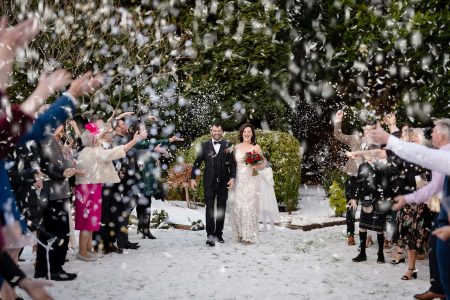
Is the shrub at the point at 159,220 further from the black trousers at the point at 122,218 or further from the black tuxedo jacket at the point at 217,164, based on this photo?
the black trousers at the point at 122,218

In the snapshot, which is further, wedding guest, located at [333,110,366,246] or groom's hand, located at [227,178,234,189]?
groom's hand, located at [227,178,234,189]

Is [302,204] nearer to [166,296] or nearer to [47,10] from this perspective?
[47,10]

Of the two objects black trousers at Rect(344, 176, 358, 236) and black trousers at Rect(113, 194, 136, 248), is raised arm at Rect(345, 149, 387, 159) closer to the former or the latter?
black trousers at Rect(344, 176, 358, 236)

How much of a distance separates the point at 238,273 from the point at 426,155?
4.41m

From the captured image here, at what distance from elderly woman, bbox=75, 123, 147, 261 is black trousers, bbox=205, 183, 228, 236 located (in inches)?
98.9

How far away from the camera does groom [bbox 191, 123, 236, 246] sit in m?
10.9

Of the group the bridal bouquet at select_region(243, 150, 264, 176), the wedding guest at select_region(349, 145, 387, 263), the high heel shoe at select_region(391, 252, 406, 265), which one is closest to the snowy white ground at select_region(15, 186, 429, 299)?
the high heel shoe at select_region(391, 252, 406, 265)

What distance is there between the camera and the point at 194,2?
22422mm

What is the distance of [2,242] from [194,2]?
67.4ft

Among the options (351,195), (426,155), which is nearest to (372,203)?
(351,195)

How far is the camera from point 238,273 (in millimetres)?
8117

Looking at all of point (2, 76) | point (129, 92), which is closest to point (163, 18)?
point (129, 92)

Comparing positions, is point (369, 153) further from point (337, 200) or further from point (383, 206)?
point (337, 200)

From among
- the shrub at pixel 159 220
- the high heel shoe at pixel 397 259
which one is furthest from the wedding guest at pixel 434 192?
the shrub at pixel 159 220
